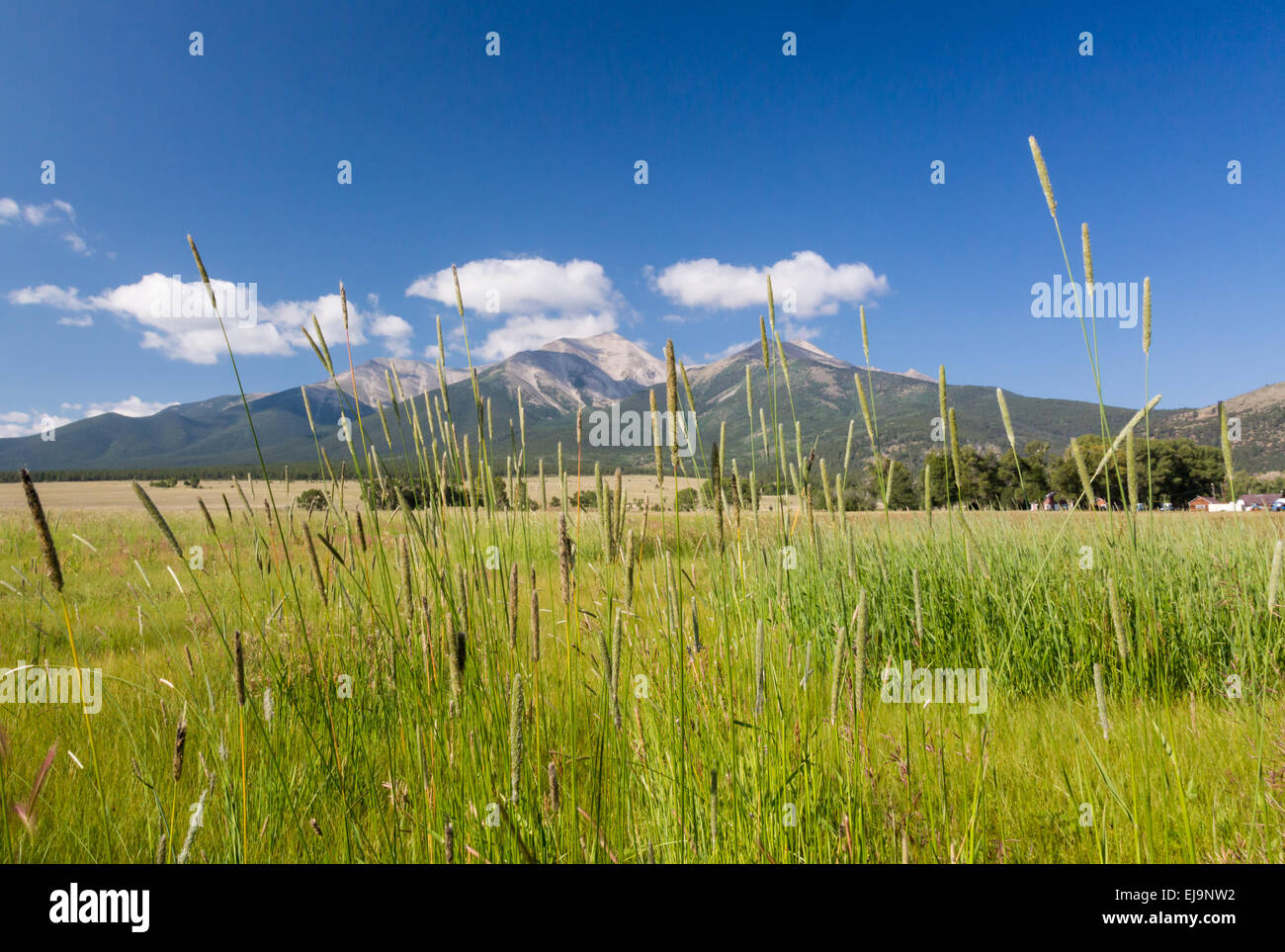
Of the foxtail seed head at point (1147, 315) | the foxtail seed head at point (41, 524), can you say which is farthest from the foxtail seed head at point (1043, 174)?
the foxtail seed head at point (41, 524)

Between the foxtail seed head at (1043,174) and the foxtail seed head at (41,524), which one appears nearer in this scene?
the foxtail seed head at (41,524)

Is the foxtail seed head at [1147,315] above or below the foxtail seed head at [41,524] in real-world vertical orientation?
above

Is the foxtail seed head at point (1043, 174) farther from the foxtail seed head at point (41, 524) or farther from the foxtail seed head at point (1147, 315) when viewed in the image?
the foxtail seed head at point (41, 524)

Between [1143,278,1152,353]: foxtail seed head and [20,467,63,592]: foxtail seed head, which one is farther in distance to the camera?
[1143,278,1152,353]: foxtail seed head

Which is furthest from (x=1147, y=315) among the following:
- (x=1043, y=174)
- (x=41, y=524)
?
(x=41, y=524)

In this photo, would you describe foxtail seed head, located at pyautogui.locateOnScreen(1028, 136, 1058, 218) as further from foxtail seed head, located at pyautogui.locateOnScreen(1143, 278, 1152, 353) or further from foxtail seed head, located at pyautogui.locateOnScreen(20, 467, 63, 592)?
foxtail seed head, located at pyautogui.locateOnScreen(20, 467, 63, 592)

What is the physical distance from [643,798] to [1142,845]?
135 cm

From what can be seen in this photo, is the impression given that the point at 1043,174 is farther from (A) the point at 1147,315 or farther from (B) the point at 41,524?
(B) the point at 41,524

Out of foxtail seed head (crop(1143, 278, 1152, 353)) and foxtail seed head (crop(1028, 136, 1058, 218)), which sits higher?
foxtail seed head (crop(1028, 136, 1058, 218))

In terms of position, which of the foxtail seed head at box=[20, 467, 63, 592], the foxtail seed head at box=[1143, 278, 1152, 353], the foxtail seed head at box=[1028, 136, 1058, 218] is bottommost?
the foxtail seed head at box=[20, 467, 63, 592]

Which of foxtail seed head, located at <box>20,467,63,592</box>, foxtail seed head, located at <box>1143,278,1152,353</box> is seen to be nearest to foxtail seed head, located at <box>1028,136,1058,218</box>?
foxtail seed head, located at <box>1143,278,1152,353</box>

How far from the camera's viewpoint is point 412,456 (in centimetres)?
240

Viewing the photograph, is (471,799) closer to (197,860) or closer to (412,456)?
(197,860)
